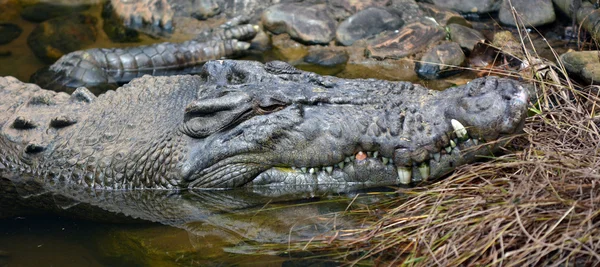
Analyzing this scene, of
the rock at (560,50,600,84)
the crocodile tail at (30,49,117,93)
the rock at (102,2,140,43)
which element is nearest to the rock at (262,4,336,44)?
the rock at (102,2,140,43)

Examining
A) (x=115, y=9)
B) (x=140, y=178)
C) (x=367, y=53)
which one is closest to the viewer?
(x=140, y=178)

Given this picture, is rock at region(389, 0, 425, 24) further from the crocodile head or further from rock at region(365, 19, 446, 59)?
the crocodile head

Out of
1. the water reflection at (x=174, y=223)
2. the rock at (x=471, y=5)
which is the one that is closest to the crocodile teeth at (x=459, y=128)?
the water reflection at (x=174, y=223)

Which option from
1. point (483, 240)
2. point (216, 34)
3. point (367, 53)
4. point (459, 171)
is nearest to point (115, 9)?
point (216, 34)

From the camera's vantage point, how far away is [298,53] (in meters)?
7.07

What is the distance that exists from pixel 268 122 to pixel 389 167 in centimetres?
81

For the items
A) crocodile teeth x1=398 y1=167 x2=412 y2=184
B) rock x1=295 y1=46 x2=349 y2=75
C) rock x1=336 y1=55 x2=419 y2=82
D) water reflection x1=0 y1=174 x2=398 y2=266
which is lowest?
rock x1=295 y1=46 x2=349 y2=75

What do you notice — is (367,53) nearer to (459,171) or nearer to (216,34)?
(216,34)

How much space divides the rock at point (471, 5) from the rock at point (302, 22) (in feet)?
4.30

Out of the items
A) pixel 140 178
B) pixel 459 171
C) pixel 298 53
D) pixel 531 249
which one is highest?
pixel 531 249

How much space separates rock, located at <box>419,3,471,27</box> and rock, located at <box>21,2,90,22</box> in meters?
4.25

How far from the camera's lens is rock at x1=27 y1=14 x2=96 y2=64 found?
7.34 metres

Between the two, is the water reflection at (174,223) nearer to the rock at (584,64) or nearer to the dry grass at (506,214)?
the dry grass at (506,214)

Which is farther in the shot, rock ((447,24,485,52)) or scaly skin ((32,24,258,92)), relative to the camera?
scaly skin ((32,24,258,92))
